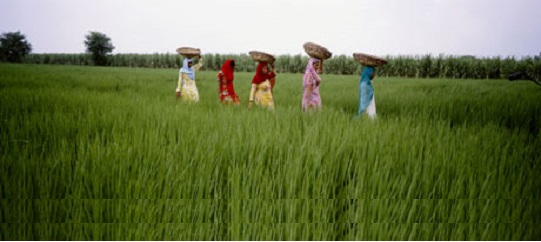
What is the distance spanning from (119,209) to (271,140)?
92cm

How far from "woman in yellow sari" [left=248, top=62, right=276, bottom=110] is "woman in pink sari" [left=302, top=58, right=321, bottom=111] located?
1.72 feet

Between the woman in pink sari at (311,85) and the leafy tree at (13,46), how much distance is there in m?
46.4

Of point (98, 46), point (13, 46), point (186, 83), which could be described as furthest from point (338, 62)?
point (13, 46)

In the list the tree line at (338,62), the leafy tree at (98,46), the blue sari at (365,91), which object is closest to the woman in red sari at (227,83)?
the blue sari at (365,91)

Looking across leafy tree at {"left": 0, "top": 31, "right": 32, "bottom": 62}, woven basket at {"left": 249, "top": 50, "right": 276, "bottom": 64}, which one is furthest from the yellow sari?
leafy tree at {"left": 0, "top": 31, "right": 32, "bottom": 62}

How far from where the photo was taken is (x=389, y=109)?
4195 mm

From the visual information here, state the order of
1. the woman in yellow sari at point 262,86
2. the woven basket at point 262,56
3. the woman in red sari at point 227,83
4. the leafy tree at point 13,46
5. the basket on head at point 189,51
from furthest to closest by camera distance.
Result: the leafy tree at point 13,46 < the basket on head at point 189,51 < the woman in red sari at point 227,83 < the woman in yellow sari at point 262,86 < the woven basket at point 262,56

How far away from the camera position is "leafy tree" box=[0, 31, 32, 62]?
35938mm

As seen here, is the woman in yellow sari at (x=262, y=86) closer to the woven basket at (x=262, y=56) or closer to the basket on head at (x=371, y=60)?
the woven basket at (x=262, y=56)

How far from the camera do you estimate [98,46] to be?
38875 mm

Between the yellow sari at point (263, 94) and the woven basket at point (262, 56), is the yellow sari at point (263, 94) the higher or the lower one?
the lower one

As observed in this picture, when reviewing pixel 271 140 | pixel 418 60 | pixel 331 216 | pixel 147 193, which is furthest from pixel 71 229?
pixel 418 60

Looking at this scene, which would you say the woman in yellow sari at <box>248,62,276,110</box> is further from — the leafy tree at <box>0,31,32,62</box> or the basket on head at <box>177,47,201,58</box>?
the leafy tree at <box>0,31,32,62</box>

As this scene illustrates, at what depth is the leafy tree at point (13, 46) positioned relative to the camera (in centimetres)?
3594
